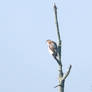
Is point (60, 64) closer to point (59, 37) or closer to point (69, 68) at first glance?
point (69, 68)

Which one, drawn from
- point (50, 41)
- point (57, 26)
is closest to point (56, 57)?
point (57, 26)

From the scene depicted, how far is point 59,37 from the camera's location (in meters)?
4.32

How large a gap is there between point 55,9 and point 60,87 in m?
1.82

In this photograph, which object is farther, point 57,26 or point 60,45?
point 60,45

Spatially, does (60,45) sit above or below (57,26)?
below

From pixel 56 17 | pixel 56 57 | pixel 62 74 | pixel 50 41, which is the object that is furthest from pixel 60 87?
pixel 50 41

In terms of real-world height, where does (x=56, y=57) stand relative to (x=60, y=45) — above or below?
below

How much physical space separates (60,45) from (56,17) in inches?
27.5

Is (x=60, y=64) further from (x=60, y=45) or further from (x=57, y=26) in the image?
(x=57, y=26)

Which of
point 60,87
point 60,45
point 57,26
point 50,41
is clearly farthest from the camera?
point 50,41

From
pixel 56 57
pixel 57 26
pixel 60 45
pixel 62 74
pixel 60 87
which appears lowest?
pixel 60 87

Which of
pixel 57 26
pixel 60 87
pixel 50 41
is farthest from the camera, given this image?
pixel 50 41

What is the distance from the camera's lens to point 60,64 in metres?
4.12

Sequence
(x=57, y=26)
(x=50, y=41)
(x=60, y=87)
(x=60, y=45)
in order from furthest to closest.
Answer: (x=50, y=41) → (x=60, y=45) → (x=57, y=26) → (x=60, y=87)
